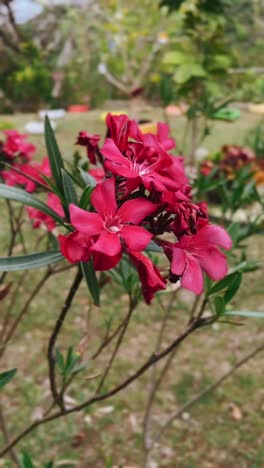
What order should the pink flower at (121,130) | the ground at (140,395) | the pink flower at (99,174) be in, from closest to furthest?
the pink flower at (121,130) < the pink flower at (99,174) < the ground at (140,395)

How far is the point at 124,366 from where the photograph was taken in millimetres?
2197

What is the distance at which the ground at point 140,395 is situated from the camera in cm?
178

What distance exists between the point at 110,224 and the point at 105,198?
3cm

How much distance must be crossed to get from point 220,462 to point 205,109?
47.2 inches

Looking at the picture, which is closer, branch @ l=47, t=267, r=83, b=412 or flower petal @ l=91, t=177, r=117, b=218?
flower petal @ l=91, t=177, r=117, b=218

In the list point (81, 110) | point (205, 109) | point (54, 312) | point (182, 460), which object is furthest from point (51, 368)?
point (81, 110)

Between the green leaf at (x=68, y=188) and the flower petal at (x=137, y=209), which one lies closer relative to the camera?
the flower petal at (x=137, y=209)

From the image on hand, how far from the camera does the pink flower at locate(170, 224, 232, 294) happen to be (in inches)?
22.1

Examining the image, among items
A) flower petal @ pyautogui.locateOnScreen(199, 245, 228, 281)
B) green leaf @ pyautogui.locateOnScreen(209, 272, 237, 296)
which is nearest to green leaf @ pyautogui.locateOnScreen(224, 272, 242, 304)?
green leaf @ pyautogui.locateOnScreen(209, 272, 237, 296)

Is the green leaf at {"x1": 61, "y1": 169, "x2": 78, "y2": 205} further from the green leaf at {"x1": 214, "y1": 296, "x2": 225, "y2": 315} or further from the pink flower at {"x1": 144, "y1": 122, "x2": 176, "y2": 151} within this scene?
the green leaf at {"x1": 214, "y1": 296, "x2": 225, "y2": 315}

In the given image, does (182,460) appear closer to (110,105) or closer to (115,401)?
(115,401)

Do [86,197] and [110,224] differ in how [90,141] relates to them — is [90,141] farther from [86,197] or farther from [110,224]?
[110,224]

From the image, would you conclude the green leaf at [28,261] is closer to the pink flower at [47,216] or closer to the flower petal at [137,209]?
the flower petal at [137,209]

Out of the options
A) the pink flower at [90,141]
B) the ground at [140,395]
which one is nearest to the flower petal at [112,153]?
the pink flower at [90,141]
